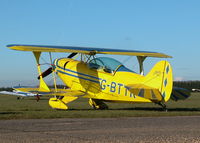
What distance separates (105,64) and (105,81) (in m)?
0.87

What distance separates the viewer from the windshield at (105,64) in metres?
17.8

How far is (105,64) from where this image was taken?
18156 mm

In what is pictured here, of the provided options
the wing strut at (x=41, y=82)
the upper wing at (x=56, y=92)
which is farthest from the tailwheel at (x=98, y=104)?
the wing strut at (x=41, y=82)

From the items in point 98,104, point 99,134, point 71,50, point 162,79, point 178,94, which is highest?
point 71,50

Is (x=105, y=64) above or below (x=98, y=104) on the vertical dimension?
above

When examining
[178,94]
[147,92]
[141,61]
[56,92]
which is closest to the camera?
[147,92]

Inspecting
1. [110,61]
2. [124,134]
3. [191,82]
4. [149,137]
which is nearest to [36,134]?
[124,134]

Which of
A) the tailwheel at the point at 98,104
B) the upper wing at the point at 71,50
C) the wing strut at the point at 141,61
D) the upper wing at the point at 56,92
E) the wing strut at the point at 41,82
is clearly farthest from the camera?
the wing strut at the point at 141,61

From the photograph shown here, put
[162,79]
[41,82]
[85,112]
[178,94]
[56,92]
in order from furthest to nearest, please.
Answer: [41,82] → [56,92] → [178,94] → [85,112] → [162,79]

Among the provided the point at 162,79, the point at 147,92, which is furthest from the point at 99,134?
the point at 162,79

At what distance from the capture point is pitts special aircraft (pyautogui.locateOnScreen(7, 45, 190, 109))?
15.5 m

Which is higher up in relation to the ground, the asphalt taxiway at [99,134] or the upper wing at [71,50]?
the upper wing at [71,50]

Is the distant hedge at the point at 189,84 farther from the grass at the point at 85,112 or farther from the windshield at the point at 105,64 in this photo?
the windshield at the point at 105,64

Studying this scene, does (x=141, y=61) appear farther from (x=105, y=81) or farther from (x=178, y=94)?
(x=178, y=94)
